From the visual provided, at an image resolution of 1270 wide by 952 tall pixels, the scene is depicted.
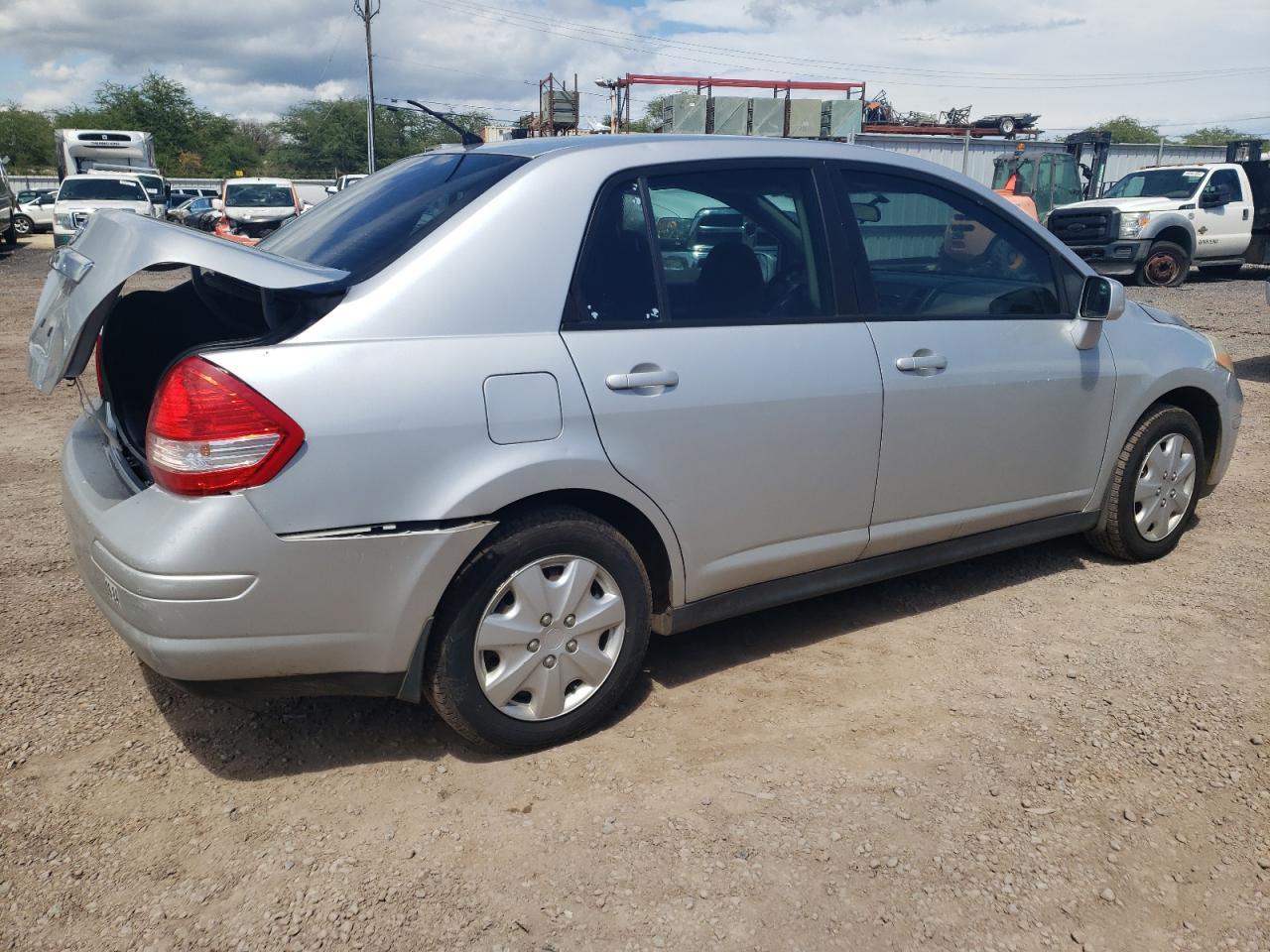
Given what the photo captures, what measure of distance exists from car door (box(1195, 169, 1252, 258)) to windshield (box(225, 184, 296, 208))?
18.5 m

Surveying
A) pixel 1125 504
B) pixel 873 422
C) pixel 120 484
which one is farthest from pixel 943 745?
pixel 120 484

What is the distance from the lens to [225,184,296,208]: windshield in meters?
23.4

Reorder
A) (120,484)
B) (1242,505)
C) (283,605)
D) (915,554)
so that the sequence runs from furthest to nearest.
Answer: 1. (1242,505)
2. (915,554)
3. (120,484)
4. (283,605)

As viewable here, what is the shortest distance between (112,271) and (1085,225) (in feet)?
57.6

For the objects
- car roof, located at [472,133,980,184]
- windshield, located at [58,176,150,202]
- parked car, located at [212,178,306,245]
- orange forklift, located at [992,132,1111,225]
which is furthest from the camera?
parked car, located at [212,178,306,245]

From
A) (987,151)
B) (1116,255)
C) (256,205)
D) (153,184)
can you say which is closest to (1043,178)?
(1116,255)

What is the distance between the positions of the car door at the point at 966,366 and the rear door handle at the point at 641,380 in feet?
2.83

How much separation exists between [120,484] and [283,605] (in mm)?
707

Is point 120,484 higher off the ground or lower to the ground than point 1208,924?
higher

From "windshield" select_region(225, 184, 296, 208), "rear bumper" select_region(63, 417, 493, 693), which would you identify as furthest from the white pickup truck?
"rear bumper" select_region(63, 417, 493, 693)

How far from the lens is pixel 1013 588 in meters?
4.37

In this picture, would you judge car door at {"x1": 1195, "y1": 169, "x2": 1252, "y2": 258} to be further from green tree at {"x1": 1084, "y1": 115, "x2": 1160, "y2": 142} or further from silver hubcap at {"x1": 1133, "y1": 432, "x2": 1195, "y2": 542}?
green tree at {"x1": 1084, "y1": 115, "x2": 1160, "y2": 142}

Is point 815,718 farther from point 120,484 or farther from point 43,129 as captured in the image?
point 43,129

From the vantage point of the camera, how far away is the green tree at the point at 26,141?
67938mm
